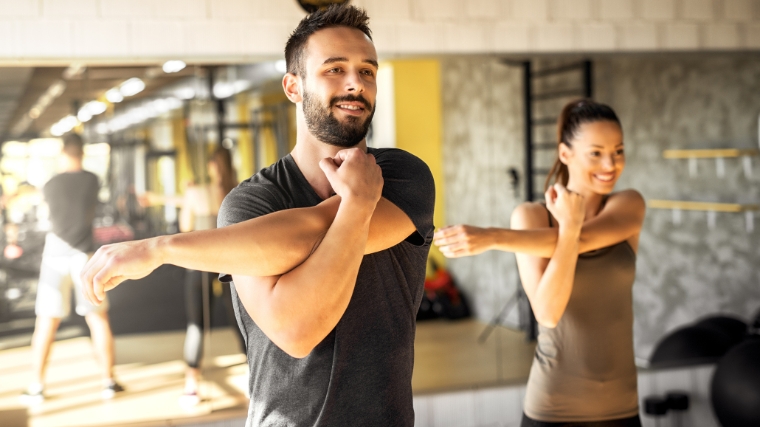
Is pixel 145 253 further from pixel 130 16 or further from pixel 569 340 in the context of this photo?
pixel 130 16

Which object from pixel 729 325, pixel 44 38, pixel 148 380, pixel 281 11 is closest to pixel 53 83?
pixel 44 38

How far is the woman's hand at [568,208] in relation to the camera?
2.21 meters

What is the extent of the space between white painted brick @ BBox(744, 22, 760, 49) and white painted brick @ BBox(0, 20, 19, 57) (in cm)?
401

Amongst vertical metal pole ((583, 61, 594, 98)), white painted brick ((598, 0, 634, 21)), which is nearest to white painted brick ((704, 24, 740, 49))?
white painted brick ((598, 0, 634, 21))

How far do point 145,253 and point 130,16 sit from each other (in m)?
2.87

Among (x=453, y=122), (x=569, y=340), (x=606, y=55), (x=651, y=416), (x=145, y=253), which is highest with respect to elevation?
(x=606, y=55)

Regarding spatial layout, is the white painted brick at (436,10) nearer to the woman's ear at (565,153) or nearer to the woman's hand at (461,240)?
the woman's ear at (565,153)

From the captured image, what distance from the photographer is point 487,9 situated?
4.24 meters

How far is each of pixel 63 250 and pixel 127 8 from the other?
124cm

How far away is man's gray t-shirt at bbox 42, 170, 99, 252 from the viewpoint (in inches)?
152

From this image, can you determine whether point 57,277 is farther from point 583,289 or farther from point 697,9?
point 697,9

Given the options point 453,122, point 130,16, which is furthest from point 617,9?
point 130,16

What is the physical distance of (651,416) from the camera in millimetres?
4355

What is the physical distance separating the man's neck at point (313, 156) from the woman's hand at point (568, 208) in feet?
2.81
